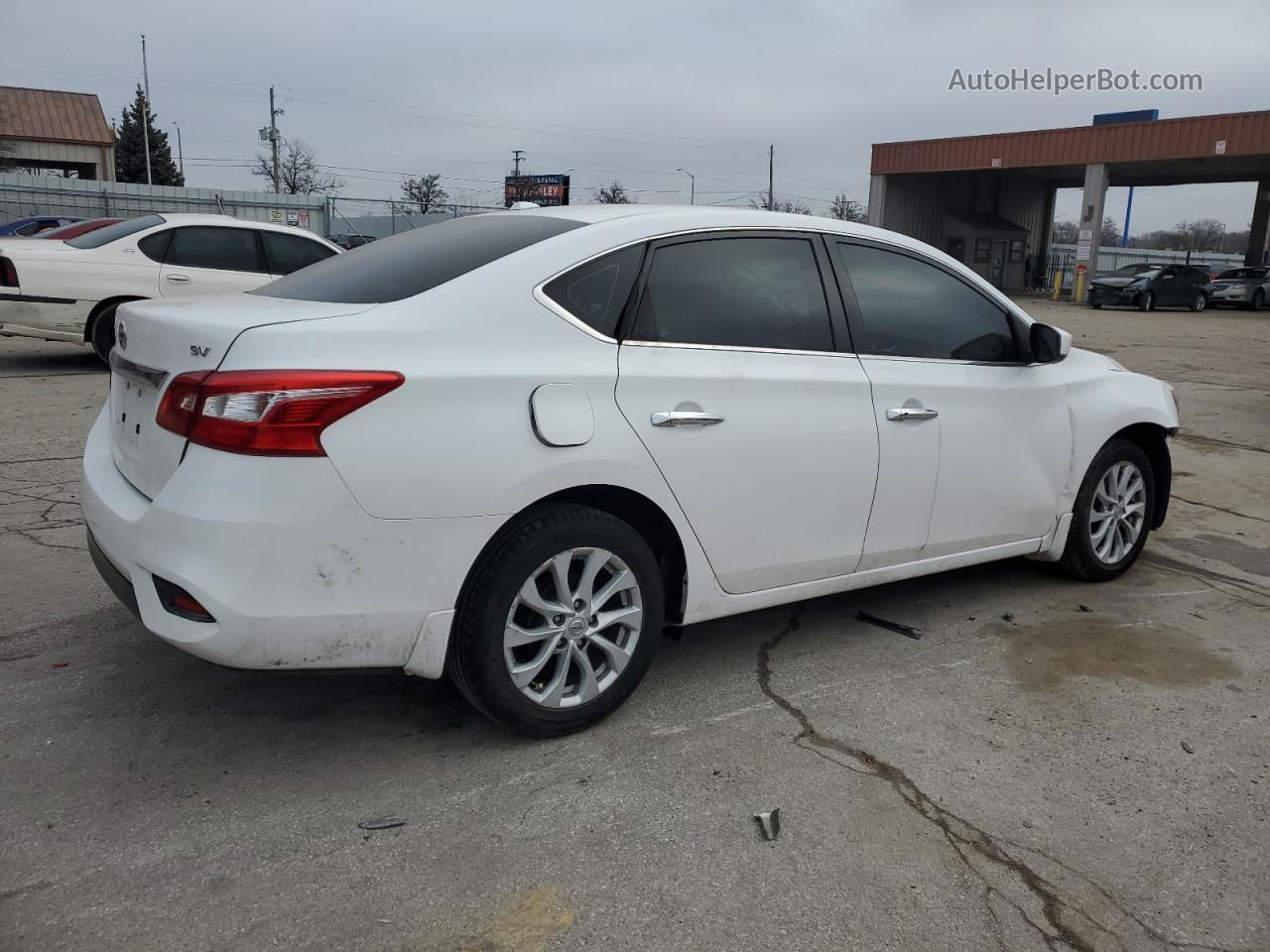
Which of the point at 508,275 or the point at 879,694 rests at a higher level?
the point at 508,275

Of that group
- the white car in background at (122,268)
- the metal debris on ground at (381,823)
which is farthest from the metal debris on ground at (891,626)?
the white car in background at (122,268)

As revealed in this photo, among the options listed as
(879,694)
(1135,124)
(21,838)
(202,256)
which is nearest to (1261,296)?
(1135,124)

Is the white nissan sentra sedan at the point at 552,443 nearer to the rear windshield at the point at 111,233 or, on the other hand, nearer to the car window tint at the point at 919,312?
the car window tint at the point at 919,312

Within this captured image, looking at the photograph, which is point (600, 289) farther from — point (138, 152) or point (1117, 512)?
point (138, 152)

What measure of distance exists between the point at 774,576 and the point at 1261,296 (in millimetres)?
36151

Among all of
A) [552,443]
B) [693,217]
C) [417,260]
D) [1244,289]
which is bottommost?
[552,443]

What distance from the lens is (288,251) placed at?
35.7 feet

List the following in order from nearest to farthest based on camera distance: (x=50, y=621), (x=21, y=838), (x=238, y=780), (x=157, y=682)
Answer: (x=21, y=838)
(x=238, y=780)
(x=157, y=682)
(x=50, y=621)

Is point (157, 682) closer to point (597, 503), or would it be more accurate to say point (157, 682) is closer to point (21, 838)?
point (21, 838)

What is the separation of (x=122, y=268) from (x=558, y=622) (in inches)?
342

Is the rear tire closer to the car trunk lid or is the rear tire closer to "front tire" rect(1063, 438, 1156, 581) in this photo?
the car trunk lid

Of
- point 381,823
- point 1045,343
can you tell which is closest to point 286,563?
point 381,823

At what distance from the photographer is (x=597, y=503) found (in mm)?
3221

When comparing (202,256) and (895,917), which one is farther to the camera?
(202,256)
